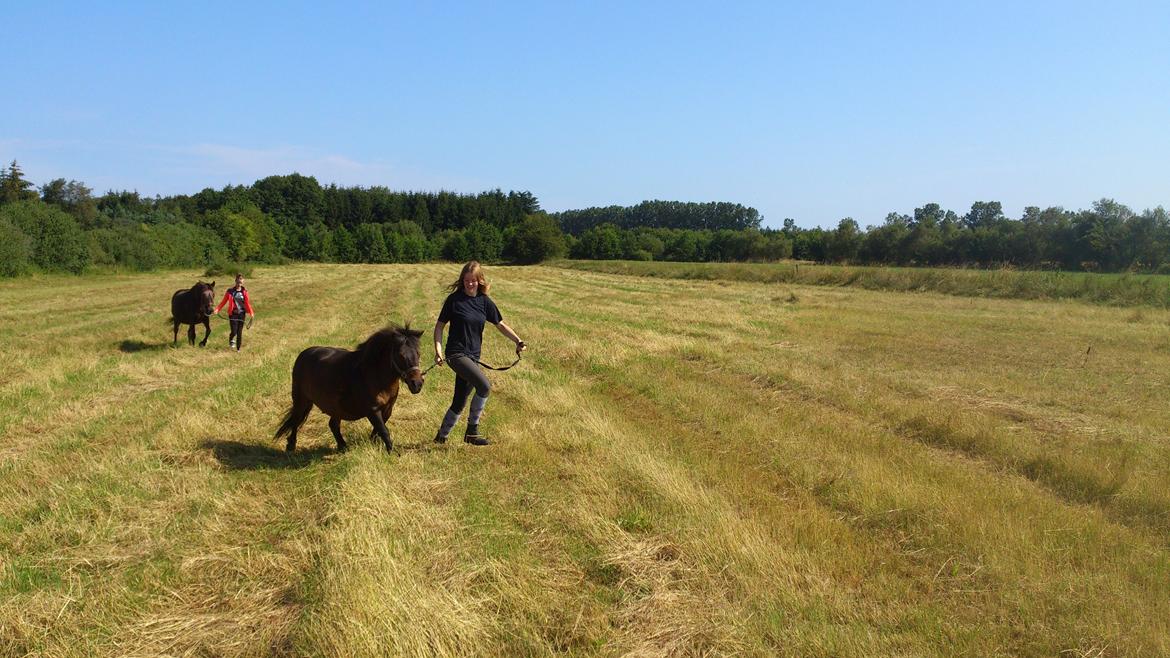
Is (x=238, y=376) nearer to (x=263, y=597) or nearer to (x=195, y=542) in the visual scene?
(x=195, y=542)

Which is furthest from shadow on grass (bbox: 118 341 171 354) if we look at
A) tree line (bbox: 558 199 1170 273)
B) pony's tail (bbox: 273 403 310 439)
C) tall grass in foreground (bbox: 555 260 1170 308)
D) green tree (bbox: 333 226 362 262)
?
green tree (bbox: 333 226 362 262)

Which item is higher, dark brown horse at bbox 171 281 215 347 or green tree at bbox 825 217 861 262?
green tree at bbox 825 217 861 262

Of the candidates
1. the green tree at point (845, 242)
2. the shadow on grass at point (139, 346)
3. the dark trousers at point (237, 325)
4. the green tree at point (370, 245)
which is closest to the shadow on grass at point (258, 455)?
the dark trousers at point (237, 325)

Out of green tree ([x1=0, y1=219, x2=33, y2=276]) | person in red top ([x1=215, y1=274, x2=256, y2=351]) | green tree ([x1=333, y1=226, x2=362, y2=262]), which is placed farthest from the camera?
green tree ([x1=333, y1=226, x2=362, y2=262])

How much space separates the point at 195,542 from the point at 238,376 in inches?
288

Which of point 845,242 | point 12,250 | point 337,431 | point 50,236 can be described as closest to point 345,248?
point 50,236

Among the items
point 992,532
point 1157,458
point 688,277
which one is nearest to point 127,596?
point 992,532

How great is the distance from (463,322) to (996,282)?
1283 inches

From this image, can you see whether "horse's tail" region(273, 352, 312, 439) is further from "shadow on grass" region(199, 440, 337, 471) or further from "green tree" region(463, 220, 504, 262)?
"green tree" region(463, 220, 504, 262)

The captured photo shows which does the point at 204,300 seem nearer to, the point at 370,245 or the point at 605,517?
the point at 605,517

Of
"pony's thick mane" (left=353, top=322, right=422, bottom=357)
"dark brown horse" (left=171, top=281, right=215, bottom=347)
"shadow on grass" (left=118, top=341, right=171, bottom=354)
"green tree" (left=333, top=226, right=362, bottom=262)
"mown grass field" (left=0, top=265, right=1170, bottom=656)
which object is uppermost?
"green tree" (left=333, top=226, right=362, bottom=262)

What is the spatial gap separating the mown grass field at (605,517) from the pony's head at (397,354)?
949mm

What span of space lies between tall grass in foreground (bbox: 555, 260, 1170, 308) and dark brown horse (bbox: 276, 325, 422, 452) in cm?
3081

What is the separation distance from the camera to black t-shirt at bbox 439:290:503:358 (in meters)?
7.46
